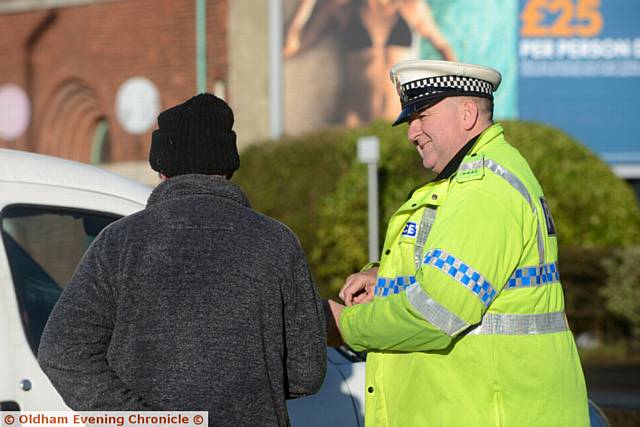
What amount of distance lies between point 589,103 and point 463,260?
1836 cm

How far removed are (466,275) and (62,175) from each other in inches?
59.3

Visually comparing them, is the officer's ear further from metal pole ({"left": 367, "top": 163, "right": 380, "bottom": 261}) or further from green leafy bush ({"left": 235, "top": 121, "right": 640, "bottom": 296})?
green leafy bush ({"left": 235, "top": 121, "right": 640, "bottom": 296})

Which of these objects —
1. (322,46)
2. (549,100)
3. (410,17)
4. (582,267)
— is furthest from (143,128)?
(582,267)

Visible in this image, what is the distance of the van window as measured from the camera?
3918mm

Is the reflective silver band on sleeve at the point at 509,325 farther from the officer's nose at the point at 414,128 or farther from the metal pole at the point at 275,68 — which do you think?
the metal pole at the point at 275,68

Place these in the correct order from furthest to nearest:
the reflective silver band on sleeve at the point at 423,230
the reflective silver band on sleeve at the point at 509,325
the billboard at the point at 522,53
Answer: the billboard at the point at 522,53 < the reflective silver band on sleeve at the point at 423,230 < the reflective silver band on sleeve at the point at 509,325

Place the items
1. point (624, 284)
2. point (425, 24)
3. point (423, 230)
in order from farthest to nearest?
1. point (425, 24)
2. point (624, 284)
3. point (423, 230)

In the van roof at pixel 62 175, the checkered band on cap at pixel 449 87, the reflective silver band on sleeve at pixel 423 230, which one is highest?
the checkered band on cap at pixel 449 87

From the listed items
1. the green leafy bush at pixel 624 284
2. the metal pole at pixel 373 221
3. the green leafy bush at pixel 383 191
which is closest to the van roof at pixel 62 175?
the metal pole at pixel 373 221

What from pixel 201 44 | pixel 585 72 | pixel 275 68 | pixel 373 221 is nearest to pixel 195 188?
pixel 373 221

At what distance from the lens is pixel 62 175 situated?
4.07 m

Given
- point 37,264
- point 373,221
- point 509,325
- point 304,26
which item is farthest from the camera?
point 304,26

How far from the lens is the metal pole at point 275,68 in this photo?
2142cm

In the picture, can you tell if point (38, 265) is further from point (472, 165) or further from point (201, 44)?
point (201, 44)
